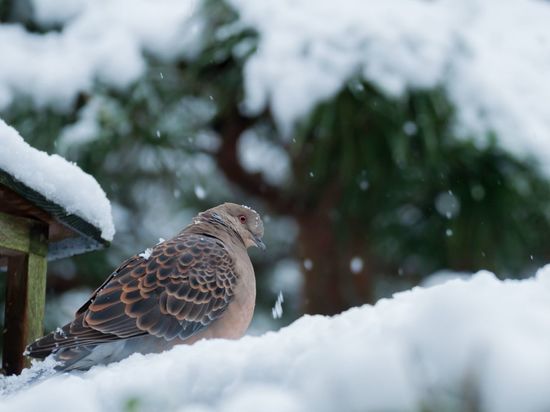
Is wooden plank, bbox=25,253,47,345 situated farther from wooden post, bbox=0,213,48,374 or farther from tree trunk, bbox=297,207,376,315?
tree trunk, bbox=297,207,376,315

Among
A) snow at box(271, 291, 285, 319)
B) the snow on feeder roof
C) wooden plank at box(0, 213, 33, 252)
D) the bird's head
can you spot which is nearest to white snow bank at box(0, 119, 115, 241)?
the snow on feeder roof

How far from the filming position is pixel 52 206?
2.27 meters

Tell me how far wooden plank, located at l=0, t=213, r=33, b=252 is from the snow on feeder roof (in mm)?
23

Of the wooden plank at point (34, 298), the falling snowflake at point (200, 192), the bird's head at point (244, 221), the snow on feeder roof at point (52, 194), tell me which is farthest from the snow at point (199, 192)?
the wooden plank at point (34, 298)

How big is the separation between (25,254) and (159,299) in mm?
508

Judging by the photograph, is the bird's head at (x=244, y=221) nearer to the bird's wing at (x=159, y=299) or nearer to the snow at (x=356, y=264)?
the bird's wing at (x=159, y=299)

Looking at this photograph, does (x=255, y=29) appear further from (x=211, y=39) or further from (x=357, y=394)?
(x=357, y=394)

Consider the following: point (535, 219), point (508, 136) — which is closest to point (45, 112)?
point (508, 136)

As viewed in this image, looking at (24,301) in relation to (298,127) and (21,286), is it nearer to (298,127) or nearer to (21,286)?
(21,286)

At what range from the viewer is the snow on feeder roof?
214cm

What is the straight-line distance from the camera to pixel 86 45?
4852 mm

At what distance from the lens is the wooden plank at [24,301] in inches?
92.8

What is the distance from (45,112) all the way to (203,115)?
0.91 meters

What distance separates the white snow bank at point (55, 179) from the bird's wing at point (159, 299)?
0.22 metres
